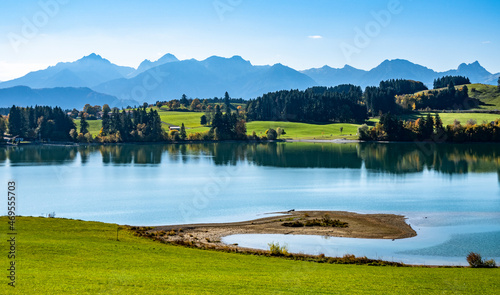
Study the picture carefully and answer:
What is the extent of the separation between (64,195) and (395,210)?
42.0 meters

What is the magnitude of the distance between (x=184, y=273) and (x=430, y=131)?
503 feet

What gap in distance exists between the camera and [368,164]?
10175 cm

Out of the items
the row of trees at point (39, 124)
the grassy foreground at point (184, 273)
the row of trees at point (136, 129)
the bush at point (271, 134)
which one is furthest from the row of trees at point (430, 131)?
the grassy foreground at point (184, 273)

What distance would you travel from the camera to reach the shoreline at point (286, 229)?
3838 centimetres

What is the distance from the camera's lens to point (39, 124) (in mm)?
187500

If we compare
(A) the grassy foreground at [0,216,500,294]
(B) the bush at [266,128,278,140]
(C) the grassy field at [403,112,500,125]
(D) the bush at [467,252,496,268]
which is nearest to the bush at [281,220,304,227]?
(A) the grassy foreground at [0,216,500,294]

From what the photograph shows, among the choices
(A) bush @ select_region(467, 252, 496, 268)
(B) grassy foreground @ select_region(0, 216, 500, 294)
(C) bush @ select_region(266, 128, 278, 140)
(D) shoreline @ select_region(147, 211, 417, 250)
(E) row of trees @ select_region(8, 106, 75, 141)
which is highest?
(E) row of trees @ select_region(8, 106, 75, 141)

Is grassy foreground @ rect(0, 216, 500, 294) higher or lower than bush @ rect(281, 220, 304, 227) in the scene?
higher

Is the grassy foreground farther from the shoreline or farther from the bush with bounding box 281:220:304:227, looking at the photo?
the bush with bounding box 281:220:304:227

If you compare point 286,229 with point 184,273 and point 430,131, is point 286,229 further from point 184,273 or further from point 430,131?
point 430,131

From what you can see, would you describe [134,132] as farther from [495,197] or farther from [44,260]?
[44,260]

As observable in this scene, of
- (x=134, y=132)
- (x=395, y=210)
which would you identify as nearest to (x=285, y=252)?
(x=395, y=210)

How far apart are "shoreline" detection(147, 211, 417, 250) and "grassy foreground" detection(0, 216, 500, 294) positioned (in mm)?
6648

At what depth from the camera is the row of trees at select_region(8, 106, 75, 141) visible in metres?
186
